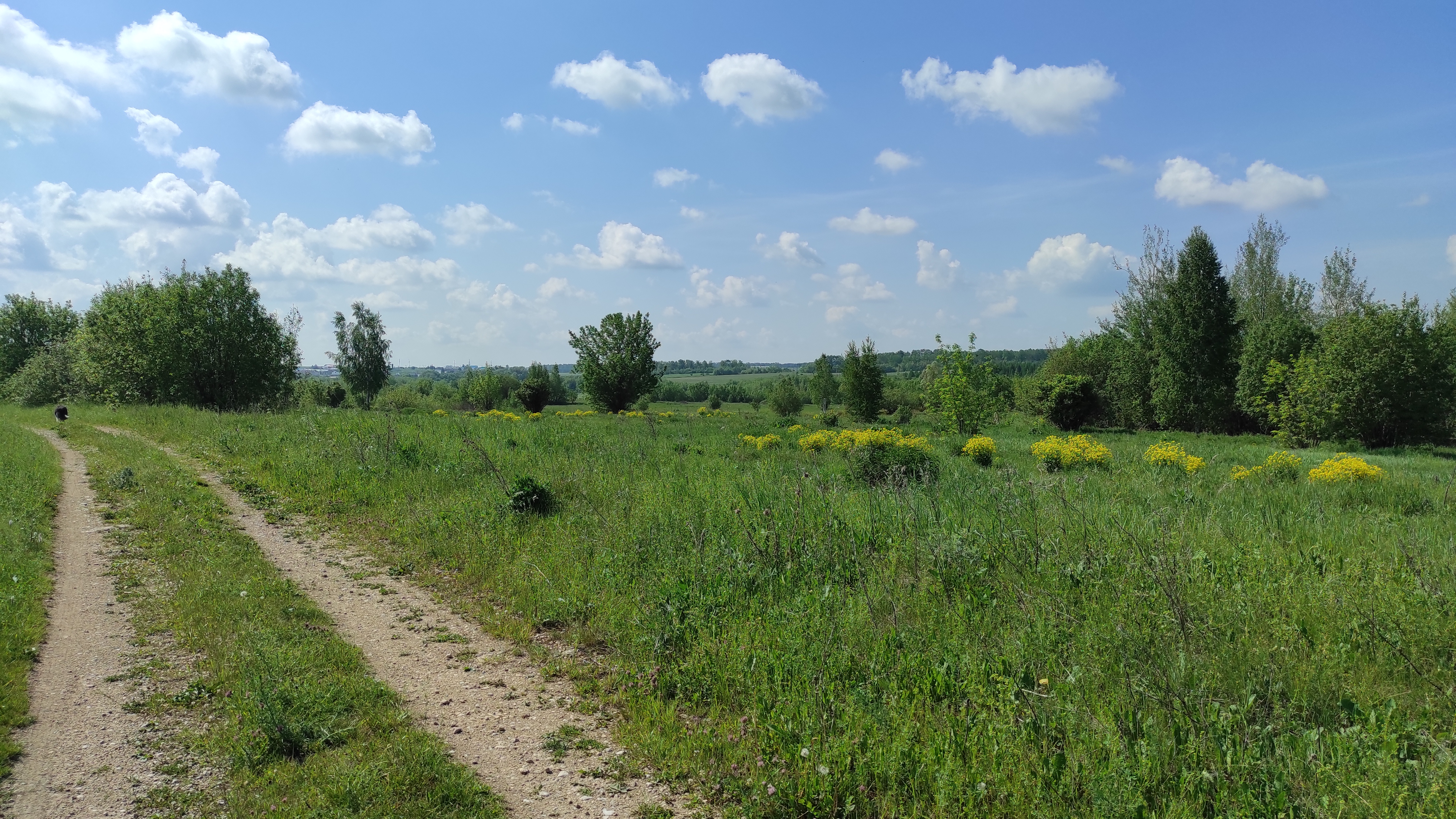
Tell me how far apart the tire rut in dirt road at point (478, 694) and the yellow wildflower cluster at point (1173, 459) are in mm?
12607

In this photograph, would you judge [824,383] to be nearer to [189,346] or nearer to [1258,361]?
[1258,361]

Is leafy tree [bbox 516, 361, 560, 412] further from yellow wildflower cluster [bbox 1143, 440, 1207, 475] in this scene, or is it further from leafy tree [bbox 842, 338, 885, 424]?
yellow wildflower cluster [bbox 1143, 440, 1207, 475]

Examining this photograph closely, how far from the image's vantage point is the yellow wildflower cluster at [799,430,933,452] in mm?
14008

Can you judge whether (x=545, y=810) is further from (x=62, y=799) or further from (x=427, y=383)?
(x=427, y=383)

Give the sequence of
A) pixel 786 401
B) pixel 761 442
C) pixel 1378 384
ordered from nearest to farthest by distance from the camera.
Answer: pixel 761 442
pixel 1378 384
pixel 786 401

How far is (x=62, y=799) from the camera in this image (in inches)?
155

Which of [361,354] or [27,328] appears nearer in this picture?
[27,328]

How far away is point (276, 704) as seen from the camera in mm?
4746

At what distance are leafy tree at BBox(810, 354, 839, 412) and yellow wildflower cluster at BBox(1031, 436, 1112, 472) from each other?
56283 mm

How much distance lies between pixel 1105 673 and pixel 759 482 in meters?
5.82

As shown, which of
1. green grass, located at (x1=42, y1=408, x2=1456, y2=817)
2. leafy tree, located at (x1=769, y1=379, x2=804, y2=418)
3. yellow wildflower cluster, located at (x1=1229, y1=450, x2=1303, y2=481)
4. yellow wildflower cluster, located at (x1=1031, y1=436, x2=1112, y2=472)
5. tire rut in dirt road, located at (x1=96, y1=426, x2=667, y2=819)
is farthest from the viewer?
leafy tree, located at (x1=769, y1=379, x2=804, y2=418)

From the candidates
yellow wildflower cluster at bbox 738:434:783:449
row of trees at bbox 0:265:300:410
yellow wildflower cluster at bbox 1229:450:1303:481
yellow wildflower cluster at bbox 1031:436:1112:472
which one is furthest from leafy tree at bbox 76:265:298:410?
yellow wildflower cluster at bbox 1229:450:1303:481

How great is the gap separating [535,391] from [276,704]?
58982 mm

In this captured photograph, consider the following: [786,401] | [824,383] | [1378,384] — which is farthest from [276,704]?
[824,383]
